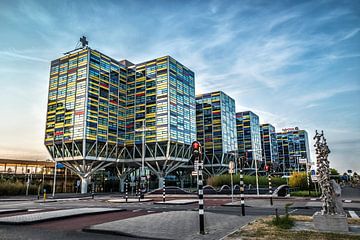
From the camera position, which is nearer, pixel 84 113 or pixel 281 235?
pixel 281 235

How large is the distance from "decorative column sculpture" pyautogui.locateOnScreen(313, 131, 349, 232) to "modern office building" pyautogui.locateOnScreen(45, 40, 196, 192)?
66.7m

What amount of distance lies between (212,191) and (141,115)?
50.6 m

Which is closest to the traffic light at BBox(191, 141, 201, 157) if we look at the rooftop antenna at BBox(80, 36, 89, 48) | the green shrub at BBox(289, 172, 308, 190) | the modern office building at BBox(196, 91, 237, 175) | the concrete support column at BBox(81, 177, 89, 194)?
the green shrub at BBox(289, 172, 308, 190)

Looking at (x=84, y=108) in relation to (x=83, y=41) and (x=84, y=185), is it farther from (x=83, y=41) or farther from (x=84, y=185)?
(x=83, y=41)

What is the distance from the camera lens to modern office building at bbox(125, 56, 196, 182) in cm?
8000

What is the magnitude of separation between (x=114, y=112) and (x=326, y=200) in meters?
77.4

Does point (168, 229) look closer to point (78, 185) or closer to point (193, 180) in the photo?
point (78, 185)

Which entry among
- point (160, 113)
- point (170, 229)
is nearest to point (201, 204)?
point (170, 229)

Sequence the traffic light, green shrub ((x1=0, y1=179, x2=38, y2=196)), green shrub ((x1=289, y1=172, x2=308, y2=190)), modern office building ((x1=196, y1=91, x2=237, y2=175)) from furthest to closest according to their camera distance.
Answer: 1. modern office building ((x1=196, y1=91, x2=237, y2=175))
2. green shrub ((x1=0, y1=179, x2=38, y2=196))
3. green shrub ((x1=289, y1=172, x2=308, y2=190))
4. the traffic light

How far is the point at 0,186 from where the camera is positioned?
4406 cm

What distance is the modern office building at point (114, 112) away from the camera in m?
73.7

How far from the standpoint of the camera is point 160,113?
81.0m

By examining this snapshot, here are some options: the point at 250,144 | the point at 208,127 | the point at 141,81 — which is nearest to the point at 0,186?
the point at 141,81

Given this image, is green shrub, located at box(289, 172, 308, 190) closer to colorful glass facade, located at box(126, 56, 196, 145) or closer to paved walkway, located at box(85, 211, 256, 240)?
paved walkway, located at box(85, 211, 256, 240)
